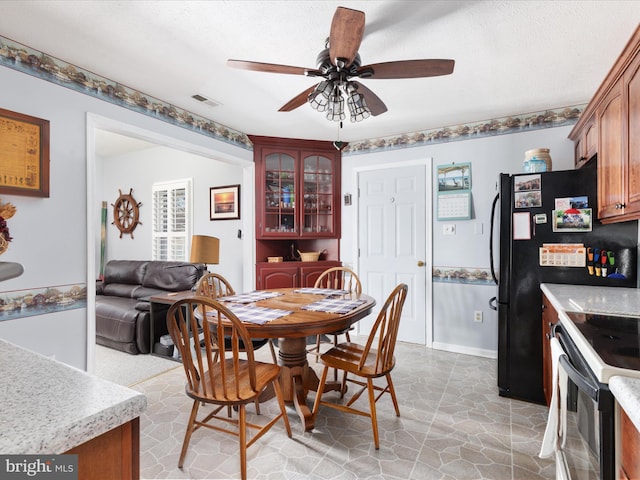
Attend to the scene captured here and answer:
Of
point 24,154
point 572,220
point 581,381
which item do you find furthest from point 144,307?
point 572,220

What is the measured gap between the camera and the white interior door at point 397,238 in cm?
377

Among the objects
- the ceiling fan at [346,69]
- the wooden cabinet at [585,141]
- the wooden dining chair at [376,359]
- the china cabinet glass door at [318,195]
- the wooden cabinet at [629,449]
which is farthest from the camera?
the china cabinet glass door at [318,195]

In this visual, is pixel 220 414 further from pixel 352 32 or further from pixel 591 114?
pixel 591 114

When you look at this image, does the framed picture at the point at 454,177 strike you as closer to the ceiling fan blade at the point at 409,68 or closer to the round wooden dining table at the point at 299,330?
the round wooden dining table at the point at 299,330

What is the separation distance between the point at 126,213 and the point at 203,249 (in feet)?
9.80

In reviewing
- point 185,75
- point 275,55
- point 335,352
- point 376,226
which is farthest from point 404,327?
point 185,75

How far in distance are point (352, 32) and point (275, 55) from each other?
0.91 metres

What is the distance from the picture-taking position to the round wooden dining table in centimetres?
181

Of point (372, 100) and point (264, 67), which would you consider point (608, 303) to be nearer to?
point (372, 100)

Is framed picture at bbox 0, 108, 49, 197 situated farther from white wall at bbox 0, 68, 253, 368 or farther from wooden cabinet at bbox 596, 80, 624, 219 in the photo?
wooden cabinet at bbox 596, 80, 624, 219

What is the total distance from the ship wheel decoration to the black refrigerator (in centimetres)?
520

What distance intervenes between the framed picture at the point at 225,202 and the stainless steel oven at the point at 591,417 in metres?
3.90

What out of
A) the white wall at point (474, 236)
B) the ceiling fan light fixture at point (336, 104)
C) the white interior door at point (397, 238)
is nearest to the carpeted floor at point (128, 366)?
the white interior door at point (397, 238)

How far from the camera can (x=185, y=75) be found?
2.50 metres
